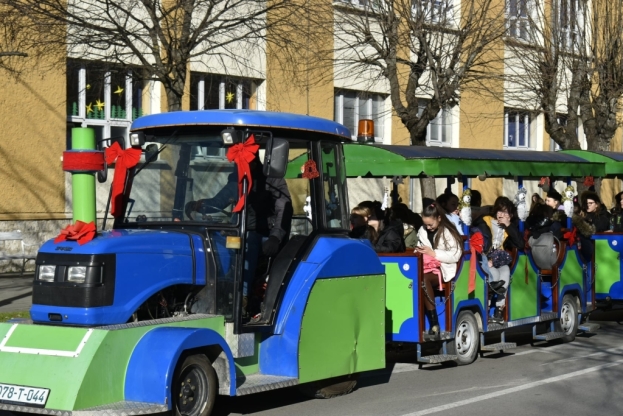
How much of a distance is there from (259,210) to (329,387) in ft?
6.41

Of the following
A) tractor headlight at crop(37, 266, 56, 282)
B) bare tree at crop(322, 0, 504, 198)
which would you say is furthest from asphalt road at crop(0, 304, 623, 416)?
bare tree at crop(322, 0, 504, 198)

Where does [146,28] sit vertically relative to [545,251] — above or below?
above

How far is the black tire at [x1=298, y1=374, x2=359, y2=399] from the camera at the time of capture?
30.5 feet

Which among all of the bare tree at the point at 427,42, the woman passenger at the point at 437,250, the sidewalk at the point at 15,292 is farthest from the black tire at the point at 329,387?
the bare tree at the point at 427,42

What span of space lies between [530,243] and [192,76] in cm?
958

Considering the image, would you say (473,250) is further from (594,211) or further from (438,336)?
(594,211)

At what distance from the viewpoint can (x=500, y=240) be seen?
41.1 feet

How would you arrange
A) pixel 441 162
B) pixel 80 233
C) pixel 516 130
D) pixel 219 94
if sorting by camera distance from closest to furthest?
1. pixel 80 233
2. pixel 441 162
3. pixel 219 94
4. pixel 516 130

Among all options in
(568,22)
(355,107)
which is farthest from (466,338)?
(355,107)

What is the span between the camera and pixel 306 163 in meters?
9.00

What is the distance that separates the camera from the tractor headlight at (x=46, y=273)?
7574 mm

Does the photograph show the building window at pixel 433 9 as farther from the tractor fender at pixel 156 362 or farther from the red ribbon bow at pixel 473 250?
the tractor fender at pixel 156 362

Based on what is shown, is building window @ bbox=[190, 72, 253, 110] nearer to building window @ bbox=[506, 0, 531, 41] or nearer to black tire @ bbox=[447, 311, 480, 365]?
building window @ bbox=[506, 0, 531, 41]

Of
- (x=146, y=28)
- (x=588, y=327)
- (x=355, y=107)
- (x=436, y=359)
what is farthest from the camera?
(x=355, y=107)
